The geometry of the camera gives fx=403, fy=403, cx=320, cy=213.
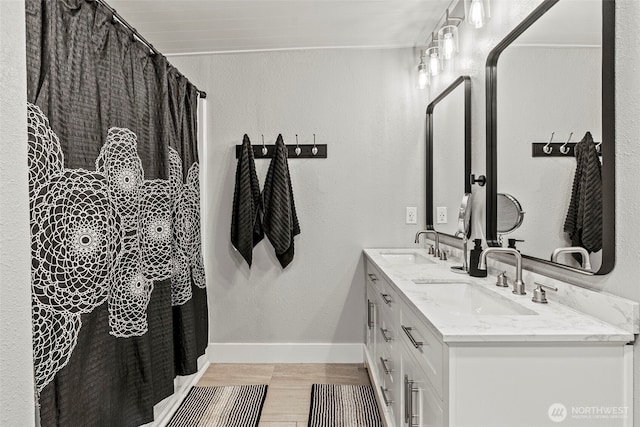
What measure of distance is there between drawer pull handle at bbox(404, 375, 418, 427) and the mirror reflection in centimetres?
67

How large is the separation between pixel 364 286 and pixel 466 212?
1.28m

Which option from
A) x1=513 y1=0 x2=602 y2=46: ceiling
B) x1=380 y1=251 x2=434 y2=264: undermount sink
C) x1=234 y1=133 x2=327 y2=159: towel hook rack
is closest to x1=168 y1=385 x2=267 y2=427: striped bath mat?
x1=380 y1=251 x2=434 y2=264: undermount sink

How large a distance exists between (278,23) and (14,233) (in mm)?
2239

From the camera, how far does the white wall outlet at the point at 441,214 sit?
2.62 m

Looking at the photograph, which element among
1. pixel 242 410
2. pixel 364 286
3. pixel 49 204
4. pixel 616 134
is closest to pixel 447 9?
pixel 616 134

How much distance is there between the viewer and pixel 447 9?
2426mm

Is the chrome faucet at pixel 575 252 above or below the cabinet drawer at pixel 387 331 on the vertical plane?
above

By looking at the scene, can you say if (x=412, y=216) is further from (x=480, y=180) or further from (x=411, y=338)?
(x=411, y=338)

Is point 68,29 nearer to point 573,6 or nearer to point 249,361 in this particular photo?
point 573,6

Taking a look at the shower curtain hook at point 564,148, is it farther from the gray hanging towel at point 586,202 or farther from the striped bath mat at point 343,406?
the striped bath mat at point 343,406

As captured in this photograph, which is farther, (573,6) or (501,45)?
(501,45)

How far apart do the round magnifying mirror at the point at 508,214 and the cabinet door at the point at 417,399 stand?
0.71 meters

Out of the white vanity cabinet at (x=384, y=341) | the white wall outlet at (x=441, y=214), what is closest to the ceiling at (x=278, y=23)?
the white wall outlet at (x=441, y=214)

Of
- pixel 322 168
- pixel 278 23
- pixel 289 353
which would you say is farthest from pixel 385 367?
pixel 278 23
